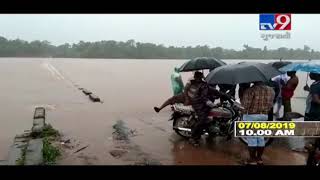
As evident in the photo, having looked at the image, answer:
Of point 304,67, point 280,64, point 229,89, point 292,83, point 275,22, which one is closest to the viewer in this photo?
point 275,22

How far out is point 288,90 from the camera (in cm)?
849

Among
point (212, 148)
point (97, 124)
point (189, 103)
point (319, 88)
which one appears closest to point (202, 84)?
point (189, 103)

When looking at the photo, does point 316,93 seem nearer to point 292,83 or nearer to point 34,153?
point 292,83

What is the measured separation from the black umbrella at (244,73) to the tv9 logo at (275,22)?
0.84m

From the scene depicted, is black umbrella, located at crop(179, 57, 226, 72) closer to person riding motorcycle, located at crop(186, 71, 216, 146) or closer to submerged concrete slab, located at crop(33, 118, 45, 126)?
person riding motorcycle, located at crop(186, 71, 216, 146)

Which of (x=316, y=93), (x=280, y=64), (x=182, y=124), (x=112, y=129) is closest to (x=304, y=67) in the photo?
(x=316, y=93)

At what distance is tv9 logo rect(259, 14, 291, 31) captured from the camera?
18.0 feet

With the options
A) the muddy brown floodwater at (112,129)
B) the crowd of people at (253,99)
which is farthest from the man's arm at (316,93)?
the muddy brown floodwater at (112,129)

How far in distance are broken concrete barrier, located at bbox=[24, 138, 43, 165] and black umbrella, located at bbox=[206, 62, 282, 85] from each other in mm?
2771

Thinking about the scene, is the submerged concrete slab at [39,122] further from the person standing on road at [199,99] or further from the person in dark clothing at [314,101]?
the person in dark clothing at [314,101]

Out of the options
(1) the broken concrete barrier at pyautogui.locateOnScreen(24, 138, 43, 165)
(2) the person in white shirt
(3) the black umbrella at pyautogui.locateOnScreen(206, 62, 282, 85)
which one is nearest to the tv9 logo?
(3) the black umbrella at pyautogui.locateOnScreen(206, 62, 282, 85)

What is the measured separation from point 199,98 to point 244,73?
3.71 ft
